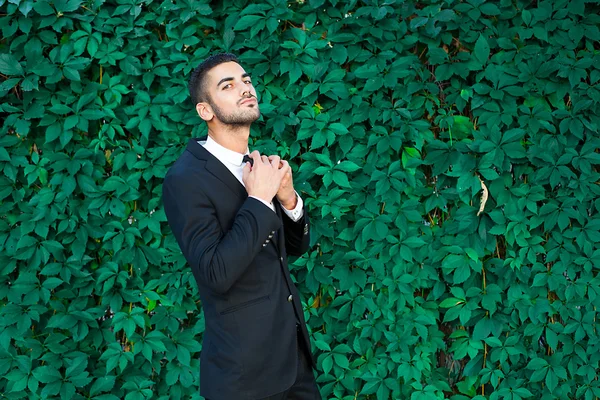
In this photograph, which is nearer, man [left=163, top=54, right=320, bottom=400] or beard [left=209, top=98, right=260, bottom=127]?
man [left=163, top=54, right=320, bottom=400]

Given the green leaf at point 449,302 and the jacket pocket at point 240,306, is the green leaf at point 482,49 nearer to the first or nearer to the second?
the green leaf at point 449,302

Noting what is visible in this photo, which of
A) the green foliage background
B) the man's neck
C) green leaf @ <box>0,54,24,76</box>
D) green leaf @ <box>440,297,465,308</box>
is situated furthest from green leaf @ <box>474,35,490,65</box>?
green leaf @ <box>0,54,24,76</box>

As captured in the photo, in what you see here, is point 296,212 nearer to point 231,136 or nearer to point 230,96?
point 231,136

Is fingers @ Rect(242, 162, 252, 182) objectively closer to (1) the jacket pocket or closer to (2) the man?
(2) the man

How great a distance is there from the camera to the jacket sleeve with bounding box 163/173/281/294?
171 centimetres

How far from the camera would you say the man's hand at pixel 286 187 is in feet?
6.26

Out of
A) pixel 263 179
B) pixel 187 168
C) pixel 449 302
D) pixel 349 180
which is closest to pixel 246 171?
pixel 263 179

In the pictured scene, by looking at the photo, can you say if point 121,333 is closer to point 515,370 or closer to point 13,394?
point 13,394

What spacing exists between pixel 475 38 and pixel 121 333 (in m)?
2.35

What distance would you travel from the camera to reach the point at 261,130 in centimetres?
291

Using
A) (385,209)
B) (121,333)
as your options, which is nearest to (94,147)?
(121,333)

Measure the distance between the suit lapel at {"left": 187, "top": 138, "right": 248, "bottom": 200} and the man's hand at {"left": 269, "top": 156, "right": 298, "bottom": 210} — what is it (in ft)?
0.43

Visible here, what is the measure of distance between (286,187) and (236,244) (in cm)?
36

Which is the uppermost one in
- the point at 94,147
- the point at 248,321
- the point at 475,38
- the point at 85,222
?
the point at 475,38
